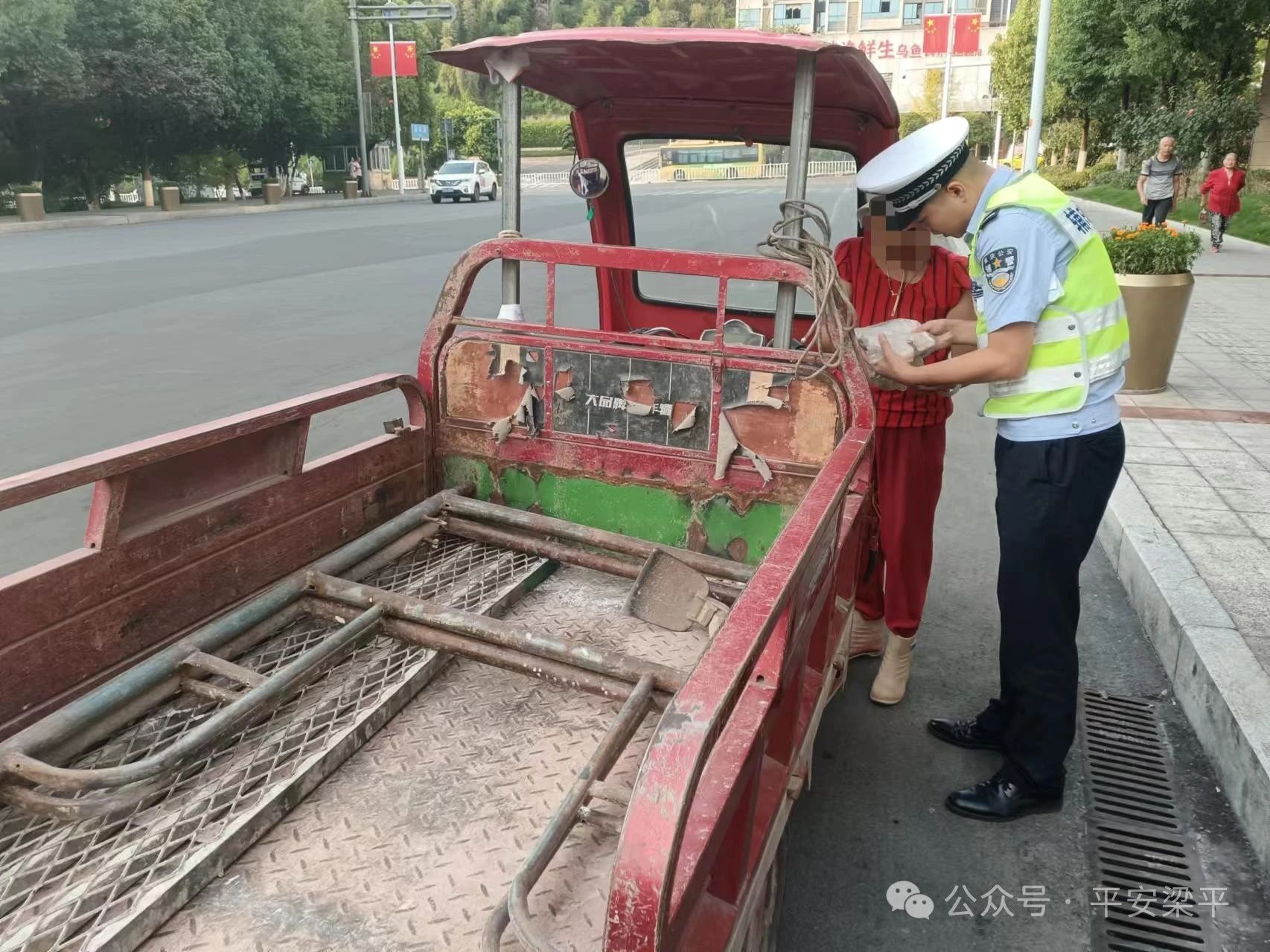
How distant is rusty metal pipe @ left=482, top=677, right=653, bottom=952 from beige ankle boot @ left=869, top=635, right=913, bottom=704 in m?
1.56

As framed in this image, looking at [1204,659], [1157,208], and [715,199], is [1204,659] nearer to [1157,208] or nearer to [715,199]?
[715,199]

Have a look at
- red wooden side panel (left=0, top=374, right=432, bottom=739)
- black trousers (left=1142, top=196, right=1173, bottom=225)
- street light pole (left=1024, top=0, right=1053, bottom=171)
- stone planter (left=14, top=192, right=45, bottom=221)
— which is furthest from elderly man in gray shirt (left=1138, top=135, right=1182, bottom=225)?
stone planter (left=14, top=192, right=45, bottom=221)

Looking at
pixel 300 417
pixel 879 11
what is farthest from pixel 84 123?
pixel 879 11

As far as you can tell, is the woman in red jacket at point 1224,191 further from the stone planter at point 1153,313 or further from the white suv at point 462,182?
the white suv at point 462,182

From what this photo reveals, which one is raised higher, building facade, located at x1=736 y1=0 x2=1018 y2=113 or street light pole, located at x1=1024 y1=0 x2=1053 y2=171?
building facade, located at x1=736 y1=0 x2=1018 y2=113

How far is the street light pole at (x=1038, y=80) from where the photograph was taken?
1395cm

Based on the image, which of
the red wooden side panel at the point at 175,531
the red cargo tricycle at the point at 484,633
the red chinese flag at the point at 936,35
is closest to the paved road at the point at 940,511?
the red cargo tricycle at the point at 484,633

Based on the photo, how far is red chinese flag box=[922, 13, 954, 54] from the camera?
38.0m

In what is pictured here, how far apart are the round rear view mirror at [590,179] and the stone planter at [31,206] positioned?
26434mm

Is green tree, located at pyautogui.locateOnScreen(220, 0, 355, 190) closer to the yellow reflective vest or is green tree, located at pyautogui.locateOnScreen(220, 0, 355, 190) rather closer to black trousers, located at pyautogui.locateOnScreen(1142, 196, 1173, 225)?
black trousers, located at pyautogui.locateOnScreen(1142, 196, 1173, 225)

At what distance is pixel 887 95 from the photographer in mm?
3650

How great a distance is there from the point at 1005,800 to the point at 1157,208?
1615 centimetres

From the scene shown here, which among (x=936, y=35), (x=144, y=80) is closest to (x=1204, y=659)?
(x=144, y=80)

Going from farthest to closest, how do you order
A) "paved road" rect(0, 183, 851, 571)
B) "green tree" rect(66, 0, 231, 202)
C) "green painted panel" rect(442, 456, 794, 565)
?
"green tree" rect(66, 0, 231, 202), "paved road" rect(0, 183, 851, 571), "green painted panel" rect(442, 456, 794, 565)
